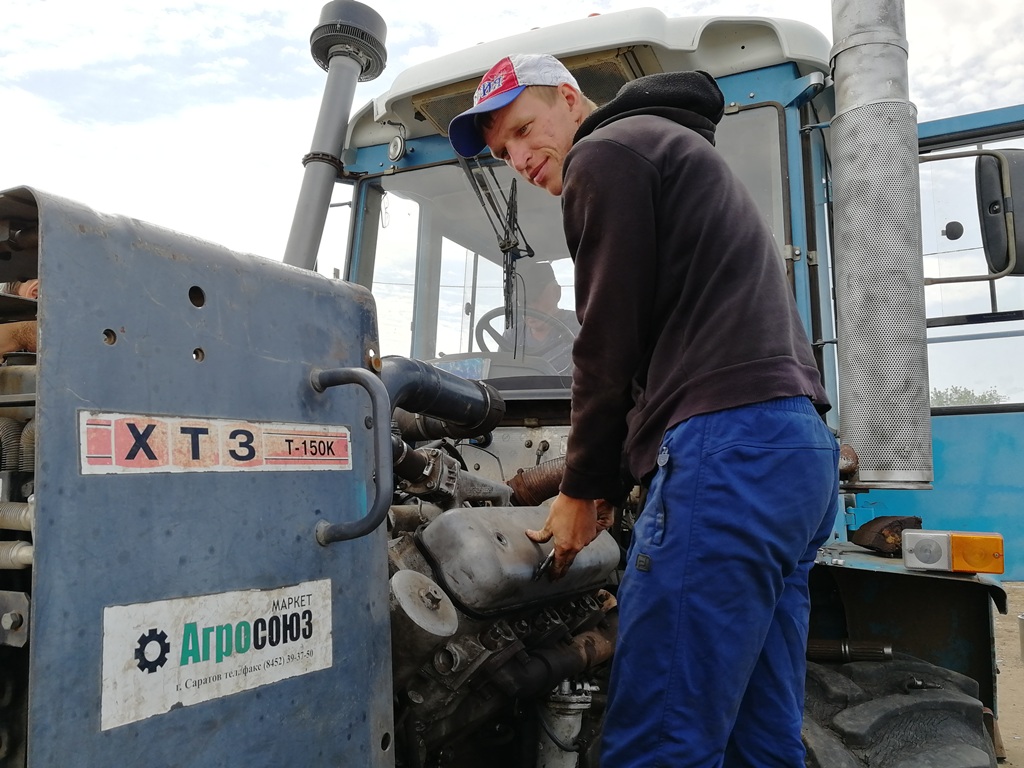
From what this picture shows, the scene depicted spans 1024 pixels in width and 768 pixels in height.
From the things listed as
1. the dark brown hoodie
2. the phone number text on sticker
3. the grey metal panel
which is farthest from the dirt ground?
the phone number text on sticker

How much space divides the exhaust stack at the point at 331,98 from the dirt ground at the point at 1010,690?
8.61 ft

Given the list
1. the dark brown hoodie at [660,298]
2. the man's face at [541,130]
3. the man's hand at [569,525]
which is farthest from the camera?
the man's face at [541,130]

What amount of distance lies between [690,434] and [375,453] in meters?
0.52

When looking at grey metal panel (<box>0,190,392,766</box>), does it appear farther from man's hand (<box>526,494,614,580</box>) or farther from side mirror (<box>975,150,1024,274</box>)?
side mirror (<box>975,150,1024,274</box>)

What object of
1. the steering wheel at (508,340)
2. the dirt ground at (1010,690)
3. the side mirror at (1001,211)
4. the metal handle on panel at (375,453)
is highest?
the side mirror at (1001,211)

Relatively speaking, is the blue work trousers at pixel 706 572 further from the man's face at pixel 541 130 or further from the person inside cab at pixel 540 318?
the person inside cab at pixel 540 318

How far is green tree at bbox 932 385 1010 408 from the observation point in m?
3.12

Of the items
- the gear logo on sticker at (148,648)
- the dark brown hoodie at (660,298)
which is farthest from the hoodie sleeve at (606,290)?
the gear logo on sticker at (148,648)

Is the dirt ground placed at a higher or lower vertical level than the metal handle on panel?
lower

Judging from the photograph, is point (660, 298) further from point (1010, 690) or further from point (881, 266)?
point (1010, 690)

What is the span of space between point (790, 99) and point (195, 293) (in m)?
2.05

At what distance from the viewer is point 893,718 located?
6.42 ft

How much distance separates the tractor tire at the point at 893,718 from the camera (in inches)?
72.3

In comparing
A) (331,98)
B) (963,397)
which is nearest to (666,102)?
(331,98)
